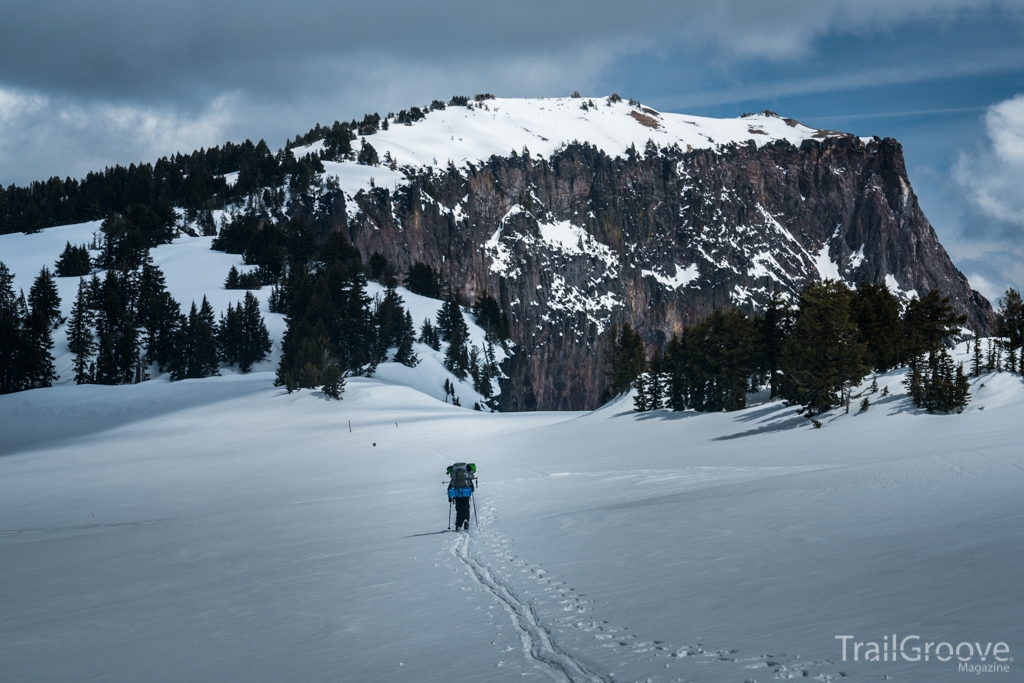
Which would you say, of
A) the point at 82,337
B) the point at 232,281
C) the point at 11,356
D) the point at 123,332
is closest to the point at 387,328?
the point at 232,281

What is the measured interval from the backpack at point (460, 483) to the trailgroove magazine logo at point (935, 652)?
10.8m

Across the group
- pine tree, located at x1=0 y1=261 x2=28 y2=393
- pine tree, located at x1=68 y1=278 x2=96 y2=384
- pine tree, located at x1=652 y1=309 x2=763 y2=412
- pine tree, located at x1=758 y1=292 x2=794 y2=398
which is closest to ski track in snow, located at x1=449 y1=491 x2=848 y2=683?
pine tree, located at x1=652 y1=309 x2=763 y2=412

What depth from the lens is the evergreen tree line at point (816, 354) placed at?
1430 inches

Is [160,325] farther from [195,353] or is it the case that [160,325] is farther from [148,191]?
[148,191]

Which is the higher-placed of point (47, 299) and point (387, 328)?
point (47, 299)

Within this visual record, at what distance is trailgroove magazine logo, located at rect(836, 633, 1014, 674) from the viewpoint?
684 centimetres

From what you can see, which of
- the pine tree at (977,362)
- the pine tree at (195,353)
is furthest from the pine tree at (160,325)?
the pine tree at (977,362)

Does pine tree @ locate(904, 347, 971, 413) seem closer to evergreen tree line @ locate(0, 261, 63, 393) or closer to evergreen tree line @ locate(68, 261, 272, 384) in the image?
evergreen tree line @ locate(68, 261, 272, 384)

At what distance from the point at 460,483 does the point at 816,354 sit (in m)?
24.6

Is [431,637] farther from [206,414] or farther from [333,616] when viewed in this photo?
[206,414]

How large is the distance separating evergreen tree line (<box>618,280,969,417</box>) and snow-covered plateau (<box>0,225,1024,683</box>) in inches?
97.3

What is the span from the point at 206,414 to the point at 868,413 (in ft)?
156

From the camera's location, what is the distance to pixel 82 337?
96.0 m

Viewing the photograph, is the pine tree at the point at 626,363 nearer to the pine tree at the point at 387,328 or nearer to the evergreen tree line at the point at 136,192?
the pine tree at the point at 387,328
